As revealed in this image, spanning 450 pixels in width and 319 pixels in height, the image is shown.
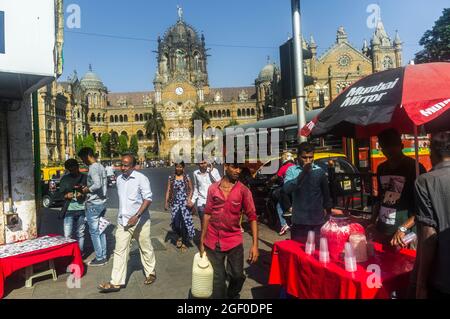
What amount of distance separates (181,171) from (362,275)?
5.38 meters

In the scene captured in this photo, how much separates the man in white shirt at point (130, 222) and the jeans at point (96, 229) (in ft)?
5.07

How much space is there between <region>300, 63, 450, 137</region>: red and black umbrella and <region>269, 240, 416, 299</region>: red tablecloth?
125 centimetres

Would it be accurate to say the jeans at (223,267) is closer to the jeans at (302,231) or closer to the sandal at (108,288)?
the jeans at (302,231)

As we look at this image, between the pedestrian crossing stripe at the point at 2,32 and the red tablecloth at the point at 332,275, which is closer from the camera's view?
the red tablecloth at the point at 332,275

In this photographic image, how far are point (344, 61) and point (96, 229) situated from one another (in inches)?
2482

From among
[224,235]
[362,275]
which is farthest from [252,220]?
[362,275]

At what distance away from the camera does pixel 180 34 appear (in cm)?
9588

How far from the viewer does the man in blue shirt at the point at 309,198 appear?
4.70 meters

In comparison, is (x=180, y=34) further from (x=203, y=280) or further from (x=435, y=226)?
(x=435, y=226)

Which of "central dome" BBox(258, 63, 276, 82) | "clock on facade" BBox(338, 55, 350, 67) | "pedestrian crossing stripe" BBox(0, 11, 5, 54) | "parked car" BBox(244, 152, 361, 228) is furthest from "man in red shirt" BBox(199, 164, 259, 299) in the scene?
"central dome" BBox(258, 63, 276, 82)

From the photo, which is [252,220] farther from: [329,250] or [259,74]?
[259,74]

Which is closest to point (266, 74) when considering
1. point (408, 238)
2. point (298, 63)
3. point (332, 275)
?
point (298, 63)

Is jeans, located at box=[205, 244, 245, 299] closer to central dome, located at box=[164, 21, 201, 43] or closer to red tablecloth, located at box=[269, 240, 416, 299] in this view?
red tablecloth, located at box=[269, 240, 416, 299]

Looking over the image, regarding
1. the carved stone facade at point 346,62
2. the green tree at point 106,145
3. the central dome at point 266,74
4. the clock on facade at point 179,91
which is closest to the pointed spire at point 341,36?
the carved stone facade at point 346,62
